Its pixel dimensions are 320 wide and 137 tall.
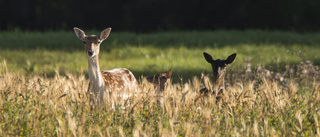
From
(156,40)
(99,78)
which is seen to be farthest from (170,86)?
(156,40)

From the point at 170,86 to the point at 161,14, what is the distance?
68.1ft

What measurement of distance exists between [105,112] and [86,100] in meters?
0.26

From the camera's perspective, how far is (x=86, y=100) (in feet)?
18.2

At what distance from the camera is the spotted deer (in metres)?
6.30

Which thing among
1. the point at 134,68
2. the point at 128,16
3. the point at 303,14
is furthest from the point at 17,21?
the point at 134,68

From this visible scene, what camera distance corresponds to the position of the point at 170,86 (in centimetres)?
746

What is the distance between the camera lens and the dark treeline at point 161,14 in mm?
26766

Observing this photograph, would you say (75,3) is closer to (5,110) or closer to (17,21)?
(17,21)

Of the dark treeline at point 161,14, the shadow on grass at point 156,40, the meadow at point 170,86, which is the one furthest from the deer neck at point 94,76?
the dark treeline at point 161,14

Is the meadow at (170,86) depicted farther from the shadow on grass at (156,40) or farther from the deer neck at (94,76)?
the deer neck at (94,76)

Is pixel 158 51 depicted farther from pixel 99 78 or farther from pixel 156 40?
pixel 99 78

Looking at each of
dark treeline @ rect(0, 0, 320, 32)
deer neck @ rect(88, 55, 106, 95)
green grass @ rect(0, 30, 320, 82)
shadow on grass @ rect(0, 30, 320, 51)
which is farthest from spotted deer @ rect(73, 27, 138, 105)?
dark treeline @ rect(0, 0, 320, 32)

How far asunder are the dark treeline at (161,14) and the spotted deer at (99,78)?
18.6 meters

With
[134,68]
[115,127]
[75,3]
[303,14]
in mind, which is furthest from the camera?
[75,3]
